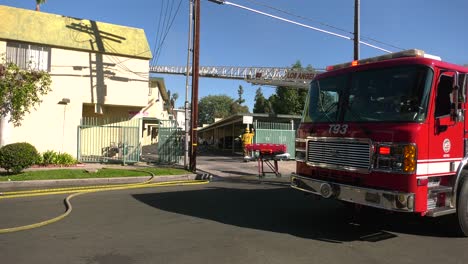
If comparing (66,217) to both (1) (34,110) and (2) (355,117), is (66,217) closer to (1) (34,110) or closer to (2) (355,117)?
(2) (355,117)

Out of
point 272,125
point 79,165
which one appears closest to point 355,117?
point 79,165

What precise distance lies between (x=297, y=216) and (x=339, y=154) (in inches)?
80.2

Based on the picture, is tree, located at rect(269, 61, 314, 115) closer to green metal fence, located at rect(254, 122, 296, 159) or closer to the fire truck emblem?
green metal fence, located at rect(254, 122, 296, 159)

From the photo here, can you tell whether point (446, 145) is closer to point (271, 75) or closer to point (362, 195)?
point (362, 195)

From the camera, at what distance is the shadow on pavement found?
7027 mm

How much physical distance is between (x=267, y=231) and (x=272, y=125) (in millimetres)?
18991

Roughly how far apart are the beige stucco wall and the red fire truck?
49.1 ft

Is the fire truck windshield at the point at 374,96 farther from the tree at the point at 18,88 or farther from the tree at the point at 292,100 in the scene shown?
the tree at the point at 292,100

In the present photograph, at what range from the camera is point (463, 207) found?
21.3ft

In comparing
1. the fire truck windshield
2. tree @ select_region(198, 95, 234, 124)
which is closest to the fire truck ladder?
the fire truck windshield

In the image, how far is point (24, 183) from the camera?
12.6m

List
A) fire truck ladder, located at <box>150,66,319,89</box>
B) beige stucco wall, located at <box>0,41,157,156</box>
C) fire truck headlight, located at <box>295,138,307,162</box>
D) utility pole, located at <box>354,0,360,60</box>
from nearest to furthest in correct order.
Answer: fire truck headlight, located at <box>295,138,307,162</box> < utility pole, located at <box>354,0,360,60</box> < beige stucco wall, located at <box>0,41,157,156</box> < fire truck ladder, located at <box>150,66,319,89</box>

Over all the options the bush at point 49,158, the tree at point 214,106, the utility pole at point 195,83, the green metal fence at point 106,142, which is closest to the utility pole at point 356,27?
the utility pole at point 195,83

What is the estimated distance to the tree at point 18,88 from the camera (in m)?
15.8
